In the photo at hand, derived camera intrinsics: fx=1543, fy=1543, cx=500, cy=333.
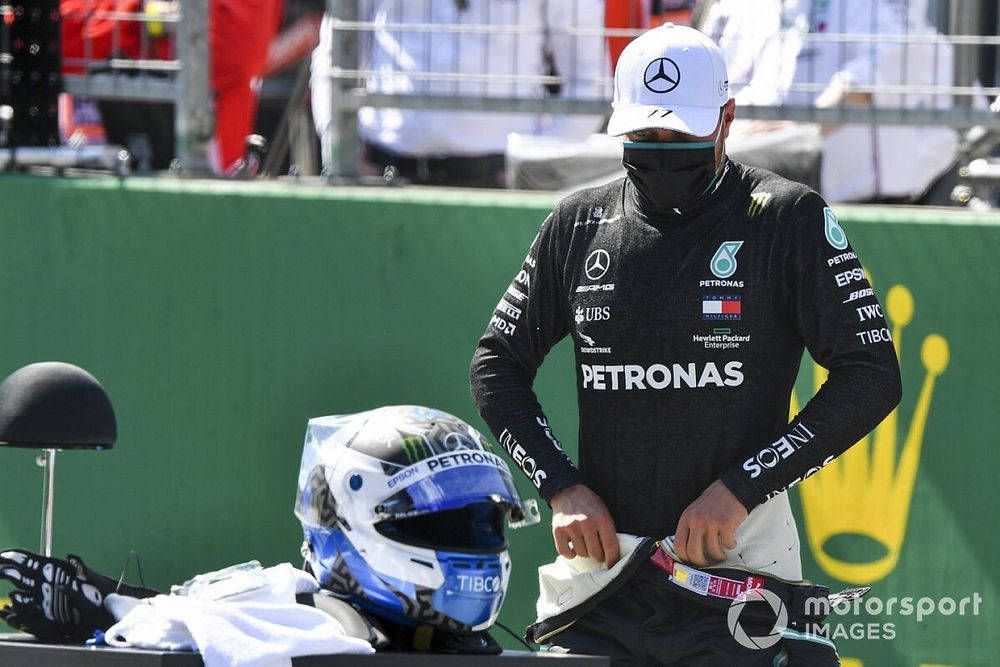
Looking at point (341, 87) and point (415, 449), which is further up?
point (341, 87)

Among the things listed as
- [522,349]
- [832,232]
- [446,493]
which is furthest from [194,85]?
[446,493]

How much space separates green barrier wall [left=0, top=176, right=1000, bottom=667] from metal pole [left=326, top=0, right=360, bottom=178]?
0.98 feet

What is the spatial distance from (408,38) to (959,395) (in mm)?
2114

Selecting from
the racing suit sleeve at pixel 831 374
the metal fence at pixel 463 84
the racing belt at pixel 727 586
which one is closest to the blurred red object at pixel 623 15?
the metal fence at pixel 463 84

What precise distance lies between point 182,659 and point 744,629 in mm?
1248

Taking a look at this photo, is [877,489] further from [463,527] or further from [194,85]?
[194,85]

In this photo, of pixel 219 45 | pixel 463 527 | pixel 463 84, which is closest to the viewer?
pixel 463 527

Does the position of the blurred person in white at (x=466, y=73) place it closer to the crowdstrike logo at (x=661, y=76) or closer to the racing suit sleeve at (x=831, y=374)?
the crowdstrike logo at (x=661, y=76)

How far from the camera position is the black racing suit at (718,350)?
302 cm

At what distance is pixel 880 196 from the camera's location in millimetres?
5195

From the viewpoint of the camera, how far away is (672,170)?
10.2 feet

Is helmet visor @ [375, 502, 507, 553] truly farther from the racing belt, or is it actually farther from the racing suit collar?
the racing suit collar

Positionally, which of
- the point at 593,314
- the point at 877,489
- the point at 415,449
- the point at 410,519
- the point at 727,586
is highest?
the point at 593,314

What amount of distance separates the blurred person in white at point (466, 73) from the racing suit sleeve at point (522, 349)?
4.76 feet
